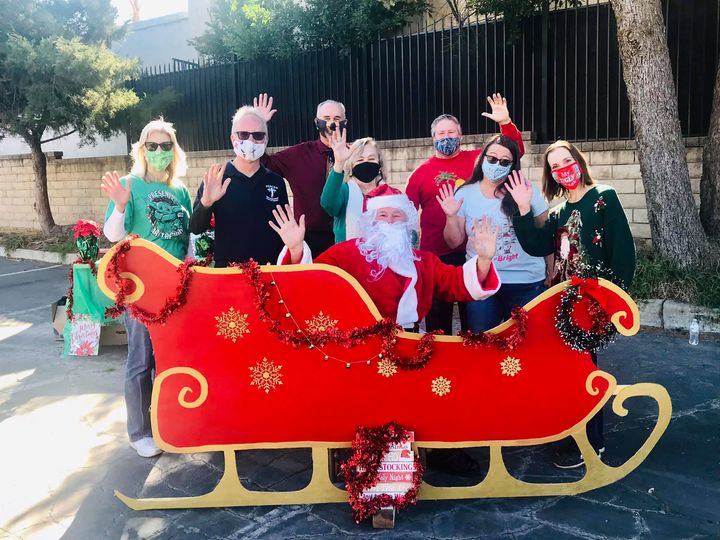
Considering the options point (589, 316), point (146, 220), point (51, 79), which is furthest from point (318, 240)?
point (51, 79)

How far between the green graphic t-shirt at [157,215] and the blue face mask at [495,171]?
1.83m

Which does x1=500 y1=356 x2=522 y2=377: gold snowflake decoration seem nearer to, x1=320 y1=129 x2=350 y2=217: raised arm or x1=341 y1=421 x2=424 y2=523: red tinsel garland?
x1=341 y1=421 x2=424 y2=523: red tinsel garland

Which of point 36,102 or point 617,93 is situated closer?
point 617,93

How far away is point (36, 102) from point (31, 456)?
9.43m

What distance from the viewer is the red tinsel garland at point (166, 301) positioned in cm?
332

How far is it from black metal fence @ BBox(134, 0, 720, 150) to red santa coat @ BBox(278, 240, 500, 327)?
232 inches

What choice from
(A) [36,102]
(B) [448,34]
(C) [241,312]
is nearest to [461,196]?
(C) [241,312]

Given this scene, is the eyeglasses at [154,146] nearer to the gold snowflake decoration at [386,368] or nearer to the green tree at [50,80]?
the gold snowflake decoration at [386,368]

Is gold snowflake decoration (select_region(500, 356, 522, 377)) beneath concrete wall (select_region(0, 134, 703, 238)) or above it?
beneath

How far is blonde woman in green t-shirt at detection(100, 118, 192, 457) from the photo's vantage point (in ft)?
13.0

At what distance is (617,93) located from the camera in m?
8.47

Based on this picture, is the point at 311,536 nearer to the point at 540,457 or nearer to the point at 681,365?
the point at 540,457

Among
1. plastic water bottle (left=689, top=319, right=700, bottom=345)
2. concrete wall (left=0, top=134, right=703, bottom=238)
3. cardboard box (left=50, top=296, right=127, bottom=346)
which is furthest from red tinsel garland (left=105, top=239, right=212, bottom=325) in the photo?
concrete wall (left=0, top=134, right=703, bottom=238)

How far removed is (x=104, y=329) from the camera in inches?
253
